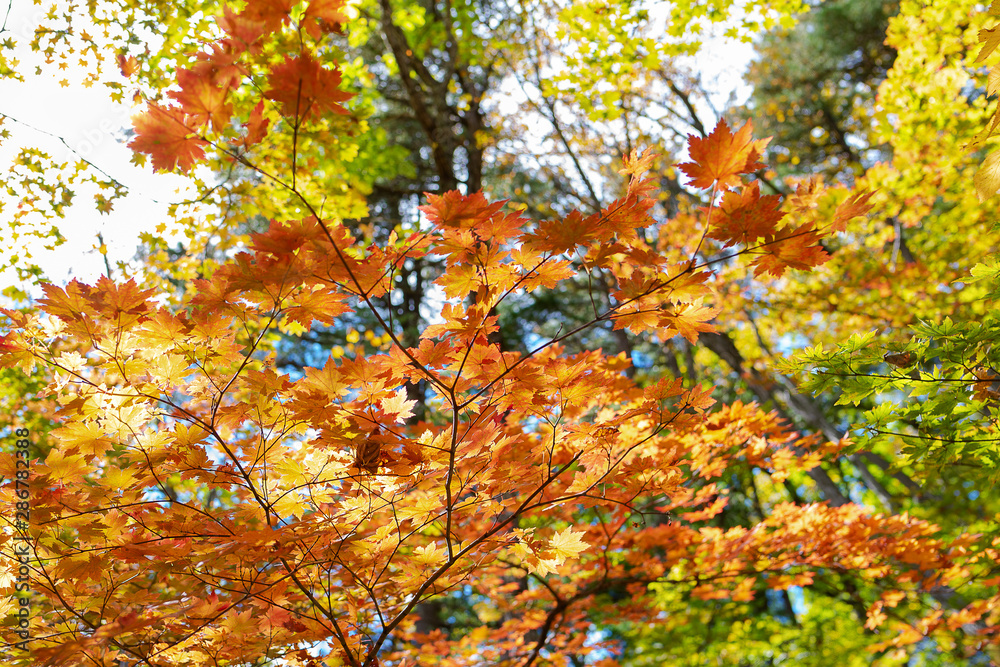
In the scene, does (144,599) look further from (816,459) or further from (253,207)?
(816,459)

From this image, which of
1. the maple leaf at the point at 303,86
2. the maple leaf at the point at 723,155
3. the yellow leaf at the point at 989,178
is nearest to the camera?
the yellow leaf at the point at 989,178

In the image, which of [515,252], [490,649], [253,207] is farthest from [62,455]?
[490,649]

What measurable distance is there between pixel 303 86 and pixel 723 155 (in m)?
1.01

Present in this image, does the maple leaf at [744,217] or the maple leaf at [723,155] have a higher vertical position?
the maple leaf at [723,155]

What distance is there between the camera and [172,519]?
5.64ft

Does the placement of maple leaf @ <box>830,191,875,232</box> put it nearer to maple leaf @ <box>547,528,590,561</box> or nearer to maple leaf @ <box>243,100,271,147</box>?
maple leaf @ <box>547,528,590,561</box>

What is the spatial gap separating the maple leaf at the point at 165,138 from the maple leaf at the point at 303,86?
9.7 inches

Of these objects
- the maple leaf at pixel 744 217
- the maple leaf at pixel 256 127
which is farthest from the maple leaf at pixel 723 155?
the maple leaf at pixel 256 127

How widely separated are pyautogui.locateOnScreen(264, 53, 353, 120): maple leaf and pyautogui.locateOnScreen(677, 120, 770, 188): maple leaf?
847 mm

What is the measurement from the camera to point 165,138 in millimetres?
1311

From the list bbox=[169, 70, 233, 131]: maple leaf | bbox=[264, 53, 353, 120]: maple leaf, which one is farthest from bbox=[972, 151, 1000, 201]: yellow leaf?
bbox=[169, 70, 233, 131]: maple leaf

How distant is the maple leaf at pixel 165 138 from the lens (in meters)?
1.29

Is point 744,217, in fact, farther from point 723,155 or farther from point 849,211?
point 849,211

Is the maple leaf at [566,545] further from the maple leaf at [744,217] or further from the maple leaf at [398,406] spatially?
the maple leaf at [744,217]
